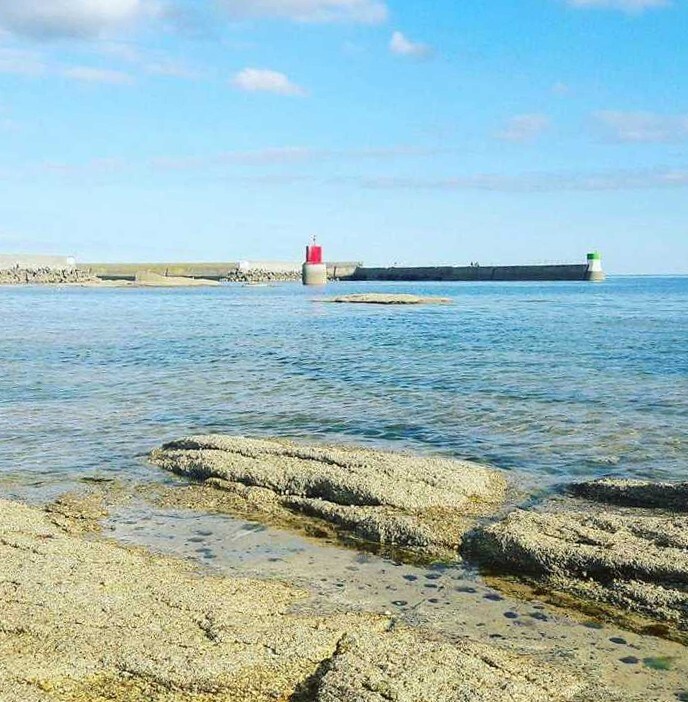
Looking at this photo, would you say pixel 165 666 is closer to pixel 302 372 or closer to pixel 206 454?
pixel 206 454

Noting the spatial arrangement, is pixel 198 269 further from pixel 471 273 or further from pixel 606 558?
pixel 606 558

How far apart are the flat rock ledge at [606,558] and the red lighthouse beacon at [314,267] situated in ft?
320

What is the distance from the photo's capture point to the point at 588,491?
10.9m

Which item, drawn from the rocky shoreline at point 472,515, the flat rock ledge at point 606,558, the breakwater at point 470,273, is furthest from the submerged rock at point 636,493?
the breakwater at point 470,273

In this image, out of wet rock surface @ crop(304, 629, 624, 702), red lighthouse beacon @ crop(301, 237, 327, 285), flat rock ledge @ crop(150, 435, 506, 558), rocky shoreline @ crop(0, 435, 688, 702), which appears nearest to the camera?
wet rock surface @ crop(304, 629, 624, 702)

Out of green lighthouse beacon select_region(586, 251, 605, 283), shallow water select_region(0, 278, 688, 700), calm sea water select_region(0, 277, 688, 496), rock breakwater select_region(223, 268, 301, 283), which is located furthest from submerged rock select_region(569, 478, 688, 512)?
rock breakwater select_region(223, 268, 301, 283)

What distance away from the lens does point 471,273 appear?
180 metres

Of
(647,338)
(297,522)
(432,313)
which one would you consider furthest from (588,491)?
(432,313)

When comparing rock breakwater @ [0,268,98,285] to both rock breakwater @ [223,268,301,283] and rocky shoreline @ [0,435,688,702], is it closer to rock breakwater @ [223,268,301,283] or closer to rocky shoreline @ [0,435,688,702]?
rock breakwater @ [223,268,301,283]

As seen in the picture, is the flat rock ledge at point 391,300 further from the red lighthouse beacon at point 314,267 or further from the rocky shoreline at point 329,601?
the rocky shoreline at point 329,601

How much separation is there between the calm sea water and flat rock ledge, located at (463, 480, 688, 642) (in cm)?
335

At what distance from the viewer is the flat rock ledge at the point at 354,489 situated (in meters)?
9.05

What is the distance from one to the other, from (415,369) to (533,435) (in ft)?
35.6

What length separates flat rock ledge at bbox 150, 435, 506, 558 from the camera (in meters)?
9.05
